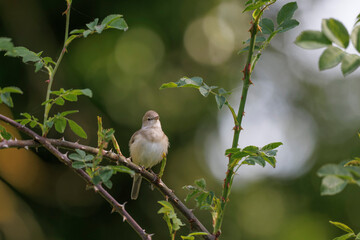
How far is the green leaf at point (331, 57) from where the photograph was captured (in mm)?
1063

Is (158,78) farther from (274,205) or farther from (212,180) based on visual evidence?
(274,205)

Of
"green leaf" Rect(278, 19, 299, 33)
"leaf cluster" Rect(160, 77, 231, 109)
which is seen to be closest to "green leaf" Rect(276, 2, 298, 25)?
"green leaf" Rect(278, 19, 299, 33)

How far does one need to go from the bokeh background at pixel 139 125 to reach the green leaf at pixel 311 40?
14.0ft

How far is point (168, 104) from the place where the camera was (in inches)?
222

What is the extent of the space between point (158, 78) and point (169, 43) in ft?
1.83

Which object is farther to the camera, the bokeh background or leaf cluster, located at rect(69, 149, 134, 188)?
the bokeh background

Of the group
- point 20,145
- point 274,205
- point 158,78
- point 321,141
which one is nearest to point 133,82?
point 158,78

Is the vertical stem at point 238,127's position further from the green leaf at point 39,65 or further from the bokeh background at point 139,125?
the bokeh background at point 139,125

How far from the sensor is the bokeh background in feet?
17.3

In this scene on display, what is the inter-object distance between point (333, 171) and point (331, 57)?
263mm

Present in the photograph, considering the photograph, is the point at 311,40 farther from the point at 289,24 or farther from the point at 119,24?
the point at 119,24

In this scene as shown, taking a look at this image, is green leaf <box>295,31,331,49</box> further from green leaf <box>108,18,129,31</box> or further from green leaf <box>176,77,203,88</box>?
green leaf <box>108,18,129,31</box>

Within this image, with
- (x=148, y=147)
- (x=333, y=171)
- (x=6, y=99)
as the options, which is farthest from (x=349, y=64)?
(x=148, y=147)

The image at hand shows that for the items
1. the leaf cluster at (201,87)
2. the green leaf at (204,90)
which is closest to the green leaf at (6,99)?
the leaf cluster at (201,87)
